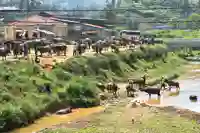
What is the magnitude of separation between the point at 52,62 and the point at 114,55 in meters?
8.86

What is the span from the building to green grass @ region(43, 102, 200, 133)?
67.7 feet

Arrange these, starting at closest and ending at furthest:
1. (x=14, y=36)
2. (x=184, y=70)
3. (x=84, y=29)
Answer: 1. (x=14, y=36)
2. (x=184, y=70)
3. (x=84, y=29)

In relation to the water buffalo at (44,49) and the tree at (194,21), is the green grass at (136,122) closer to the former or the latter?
the water buffalo at (44,49)

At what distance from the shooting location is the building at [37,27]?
1912 inches

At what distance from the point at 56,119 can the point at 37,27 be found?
86.2 ft

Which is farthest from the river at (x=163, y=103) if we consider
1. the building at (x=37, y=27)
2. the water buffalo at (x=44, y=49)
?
the building at (x=37, y=27)

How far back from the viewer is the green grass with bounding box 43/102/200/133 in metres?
24.9

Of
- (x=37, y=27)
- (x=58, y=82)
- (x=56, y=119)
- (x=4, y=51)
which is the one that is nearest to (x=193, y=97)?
(x=58, y=82)

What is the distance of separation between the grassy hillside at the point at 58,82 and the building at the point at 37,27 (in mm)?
10421

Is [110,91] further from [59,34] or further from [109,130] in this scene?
[59,34]

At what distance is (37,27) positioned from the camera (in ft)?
176

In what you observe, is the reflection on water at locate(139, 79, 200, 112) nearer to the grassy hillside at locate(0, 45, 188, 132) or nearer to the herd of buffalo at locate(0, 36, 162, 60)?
the grassy hillside at locate(0, 45, 188, 132)

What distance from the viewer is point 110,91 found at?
3612 cm

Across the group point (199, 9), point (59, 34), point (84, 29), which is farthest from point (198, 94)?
point (199, 9)
